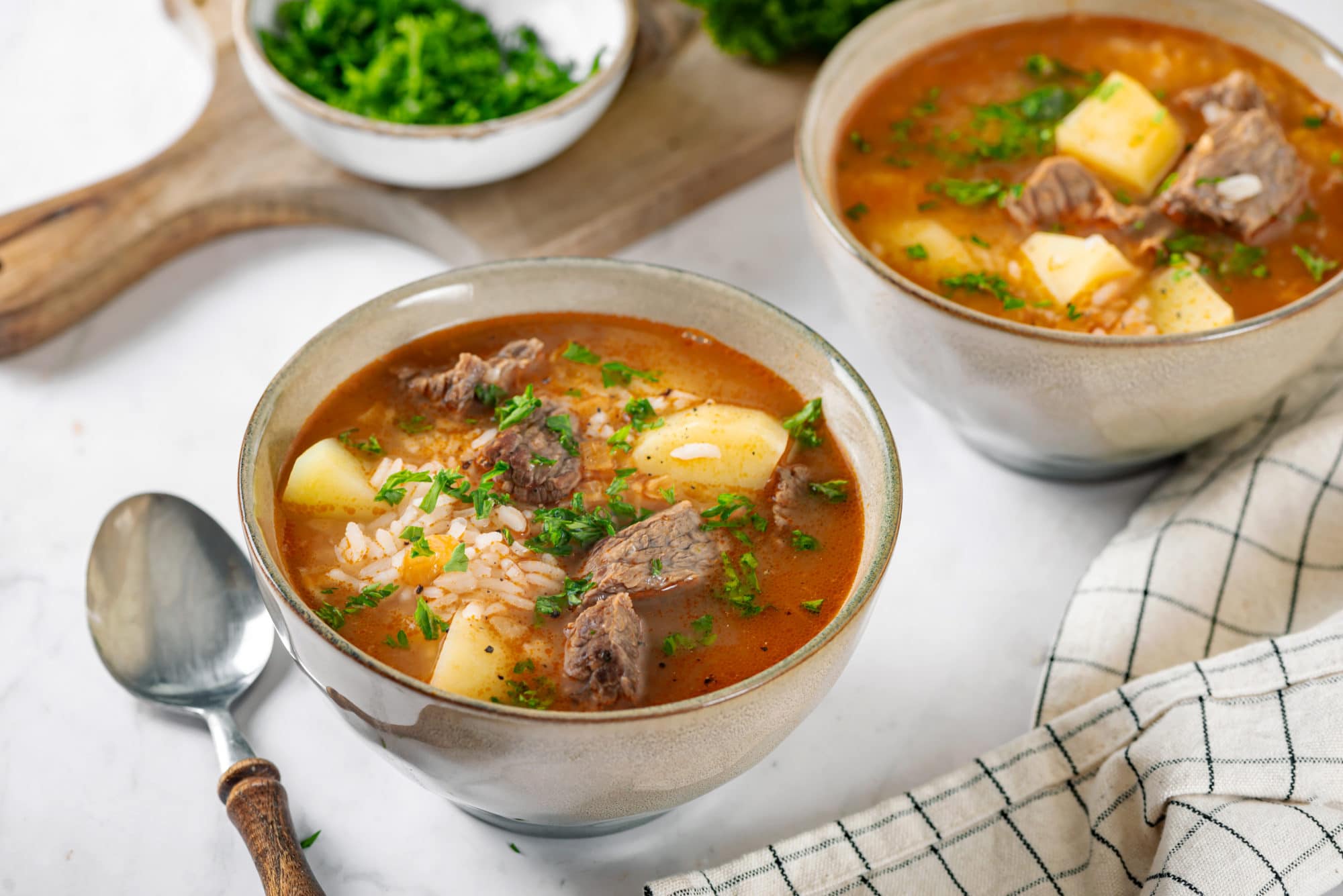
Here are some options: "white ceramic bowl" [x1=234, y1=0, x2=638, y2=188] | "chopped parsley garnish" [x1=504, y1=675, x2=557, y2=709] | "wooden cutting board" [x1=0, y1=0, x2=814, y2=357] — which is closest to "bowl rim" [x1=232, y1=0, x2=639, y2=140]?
"white ceramic bowl" [x1=234, y1=0, x2=638, y2=188]

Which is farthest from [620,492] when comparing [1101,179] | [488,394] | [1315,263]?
[1315,263]

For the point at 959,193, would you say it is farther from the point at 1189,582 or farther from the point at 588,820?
the point at 588,820

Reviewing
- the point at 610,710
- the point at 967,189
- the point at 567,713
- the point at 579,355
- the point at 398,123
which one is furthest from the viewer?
the point at 398,123

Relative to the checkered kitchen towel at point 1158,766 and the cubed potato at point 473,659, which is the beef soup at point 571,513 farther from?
the checkered kitchen towel at point 1158,766

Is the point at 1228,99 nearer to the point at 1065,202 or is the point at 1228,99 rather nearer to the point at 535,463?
the point at 1065,202

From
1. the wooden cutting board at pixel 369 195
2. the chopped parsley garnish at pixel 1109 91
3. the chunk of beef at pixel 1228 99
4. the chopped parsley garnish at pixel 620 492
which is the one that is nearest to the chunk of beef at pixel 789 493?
the chopped parsley garnish at pixel 620 492

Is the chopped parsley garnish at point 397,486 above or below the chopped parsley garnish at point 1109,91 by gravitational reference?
below

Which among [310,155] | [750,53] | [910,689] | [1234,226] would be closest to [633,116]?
[750,53]
